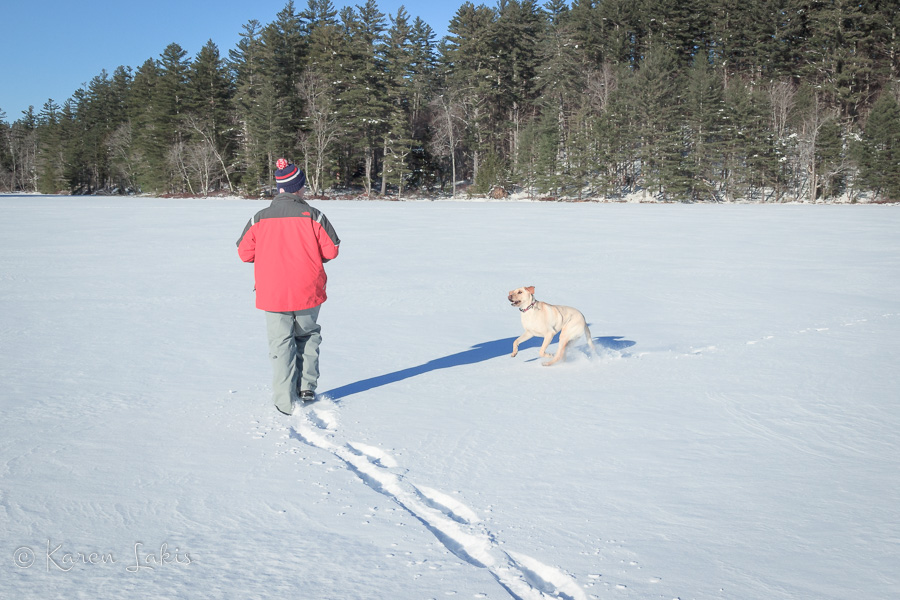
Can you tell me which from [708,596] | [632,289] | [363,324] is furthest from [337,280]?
[708,596]

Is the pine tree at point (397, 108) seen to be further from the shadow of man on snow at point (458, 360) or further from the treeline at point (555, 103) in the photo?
the shadow of man on snow at point (458, 360)

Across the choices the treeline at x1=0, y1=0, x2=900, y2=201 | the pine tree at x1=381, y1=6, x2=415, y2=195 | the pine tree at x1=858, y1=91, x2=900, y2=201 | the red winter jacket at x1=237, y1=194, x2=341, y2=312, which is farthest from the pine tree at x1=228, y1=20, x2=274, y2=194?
the red winter jacket at x1=237, y1=194, x2=341, y2=312

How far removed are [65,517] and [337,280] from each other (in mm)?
7937

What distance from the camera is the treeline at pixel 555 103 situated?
4606cm

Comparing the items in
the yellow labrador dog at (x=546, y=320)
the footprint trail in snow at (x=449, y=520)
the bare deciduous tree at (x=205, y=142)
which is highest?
the bare deciduous tree at (x=205, y=142)

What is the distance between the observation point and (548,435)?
13.4ft

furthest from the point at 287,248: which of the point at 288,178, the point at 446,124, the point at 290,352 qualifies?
the point at 446,124

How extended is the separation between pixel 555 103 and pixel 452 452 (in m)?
52.6

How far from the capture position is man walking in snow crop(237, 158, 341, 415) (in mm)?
4375

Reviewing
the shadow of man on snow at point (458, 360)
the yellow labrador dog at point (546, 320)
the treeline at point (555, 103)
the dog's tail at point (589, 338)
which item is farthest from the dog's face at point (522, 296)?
the treeline at point (555, 103)

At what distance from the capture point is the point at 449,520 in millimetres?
2930

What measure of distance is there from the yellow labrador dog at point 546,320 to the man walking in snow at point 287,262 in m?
1.91

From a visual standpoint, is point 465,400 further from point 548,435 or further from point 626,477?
point 626,477

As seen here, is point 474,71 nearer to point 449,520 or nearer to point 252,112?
point 252,112
